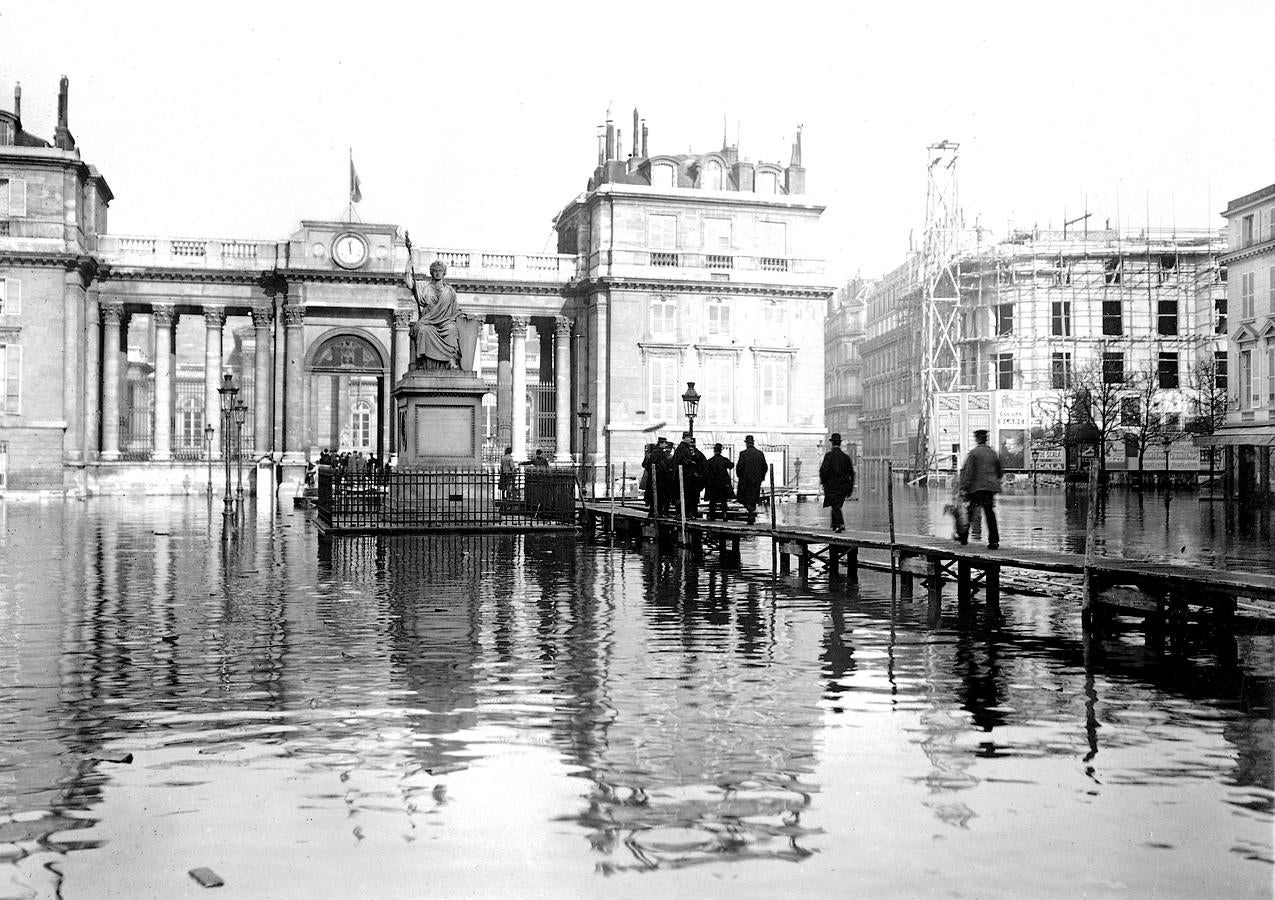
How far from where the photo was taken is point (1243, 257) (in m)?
49.9

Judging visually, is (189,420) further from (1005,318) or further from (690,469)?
(690,469)

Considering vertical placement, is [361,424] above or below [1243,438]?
above

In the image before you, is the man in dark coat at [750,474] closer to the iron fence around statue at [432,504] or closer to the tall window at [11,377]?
the iron fence around statue at [432,504]

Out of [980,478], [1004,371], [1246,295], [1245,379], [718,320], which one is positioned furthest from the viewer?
[1004,371]

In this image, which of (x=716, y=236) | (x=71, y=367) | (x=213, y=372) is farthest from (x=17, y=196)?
(x=716, y=236)

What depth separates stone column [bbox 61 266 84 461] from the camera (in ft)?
190

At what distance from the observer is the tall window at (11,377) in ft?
187

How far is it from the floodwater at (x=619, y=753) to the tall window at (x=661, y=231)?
5373cm

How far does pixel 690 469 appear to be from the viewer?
25.7 m

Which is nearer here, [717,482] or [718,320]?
[717,482]

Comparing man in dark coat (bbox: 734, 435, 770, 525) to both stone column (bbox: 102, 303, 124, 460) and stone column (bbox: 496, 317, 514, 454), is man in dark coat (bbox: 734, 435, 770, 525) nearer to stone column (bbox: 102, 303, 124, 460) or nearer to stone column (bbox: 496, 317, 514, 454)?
stone column (bbox: 496, 317, 514, 454)

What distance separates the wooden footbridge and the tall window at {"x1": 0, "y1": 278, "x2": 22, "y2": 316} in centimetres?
4543

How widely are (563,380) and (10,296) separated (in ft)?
84.7

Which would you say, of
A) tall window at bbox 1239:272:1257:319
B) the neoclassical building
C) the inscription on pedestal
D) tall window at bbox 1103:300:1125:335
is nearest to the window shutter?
the neoclassical building
